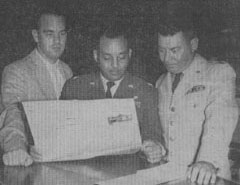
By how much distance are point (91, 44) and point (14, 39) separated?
0.34 m

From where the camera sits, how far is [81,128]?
0.90 meters

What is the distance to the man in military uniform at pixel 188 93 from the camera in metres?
1.07

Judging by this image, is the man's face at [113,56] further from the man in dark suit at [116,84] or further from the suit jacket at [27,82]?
the suit jacket at [27,82]

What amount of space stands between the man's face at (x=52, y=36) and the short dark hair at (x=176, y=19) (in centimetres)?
41

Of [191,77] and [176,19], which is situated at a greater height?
[176,19]

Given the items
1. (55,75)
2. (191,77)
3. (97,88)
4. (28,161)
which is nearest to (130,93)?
(97,88)

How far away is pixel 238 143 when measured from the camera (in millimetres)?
1513

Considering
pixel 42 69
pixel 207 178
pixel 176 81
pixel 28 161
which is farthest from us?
pixel 42 69

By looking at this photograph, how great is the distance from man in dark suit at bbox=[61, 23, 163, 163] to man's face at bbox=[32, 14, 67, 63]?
17 centimetres

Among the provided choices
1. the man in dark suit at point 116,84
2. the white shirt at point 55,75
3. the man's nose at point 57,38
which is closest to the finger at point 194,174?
the man in dark suit at point 116,84

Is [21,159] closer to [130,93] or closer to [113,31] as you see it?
[130,93]

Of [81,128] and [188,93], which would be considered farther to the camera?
[188,93]

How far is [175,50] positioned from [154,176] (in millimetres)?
525

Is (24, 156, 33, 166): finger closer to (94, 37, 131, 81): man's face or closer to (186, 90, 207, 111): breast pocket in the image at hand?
(94, 37, 131, 81): man's face
